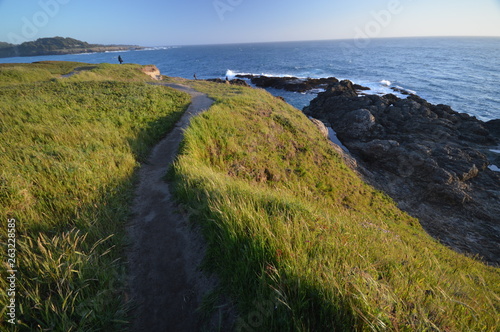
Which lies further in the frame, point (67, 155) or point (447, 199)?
point (447, 199)

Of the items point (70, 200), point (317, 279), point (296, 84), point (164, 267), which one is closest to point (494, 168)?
point (317, 279)

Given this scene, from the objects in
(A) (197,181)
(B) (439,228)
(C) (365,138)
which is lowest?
(B) (439,228)

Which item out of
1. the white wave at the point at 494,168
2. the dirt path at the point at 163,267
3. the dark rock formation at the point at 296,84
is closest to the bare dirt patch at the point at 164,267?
the dirt path at the point at 163,267

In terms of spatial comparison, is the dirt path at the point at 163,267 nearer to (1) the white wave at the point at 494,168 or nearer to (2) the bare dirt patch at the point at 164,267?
(2) the bare dirt patch at the point at 164,267

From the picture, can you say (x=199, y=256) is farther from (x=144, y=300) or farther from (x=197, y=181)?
(x=197, y=181)

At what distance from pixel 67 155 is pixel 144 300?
20.8 ft

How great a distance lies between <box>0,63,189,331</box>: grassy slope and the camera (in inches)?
107

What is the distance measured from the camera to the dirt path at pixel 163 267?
10.1 feet

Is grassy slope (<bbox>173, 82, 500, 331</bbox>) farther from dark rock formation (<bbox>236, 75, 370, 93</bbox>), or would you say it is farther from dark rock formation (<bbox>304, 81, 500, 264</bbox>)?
dark rock formation (<bbox>236, 75, 370, 93</bbox>)

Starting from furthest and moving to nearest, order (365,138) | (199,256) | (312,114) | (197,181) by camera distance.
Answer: (312,114), (365,138), (197,181), (199,256)

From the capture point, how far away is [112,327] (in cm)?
280

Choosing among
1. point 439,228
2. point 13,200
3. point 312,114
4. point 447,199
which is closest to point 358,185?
point 439,228

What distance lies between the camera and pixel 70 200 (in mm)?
5105

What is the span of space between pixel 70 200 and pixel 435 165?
1041 inches
